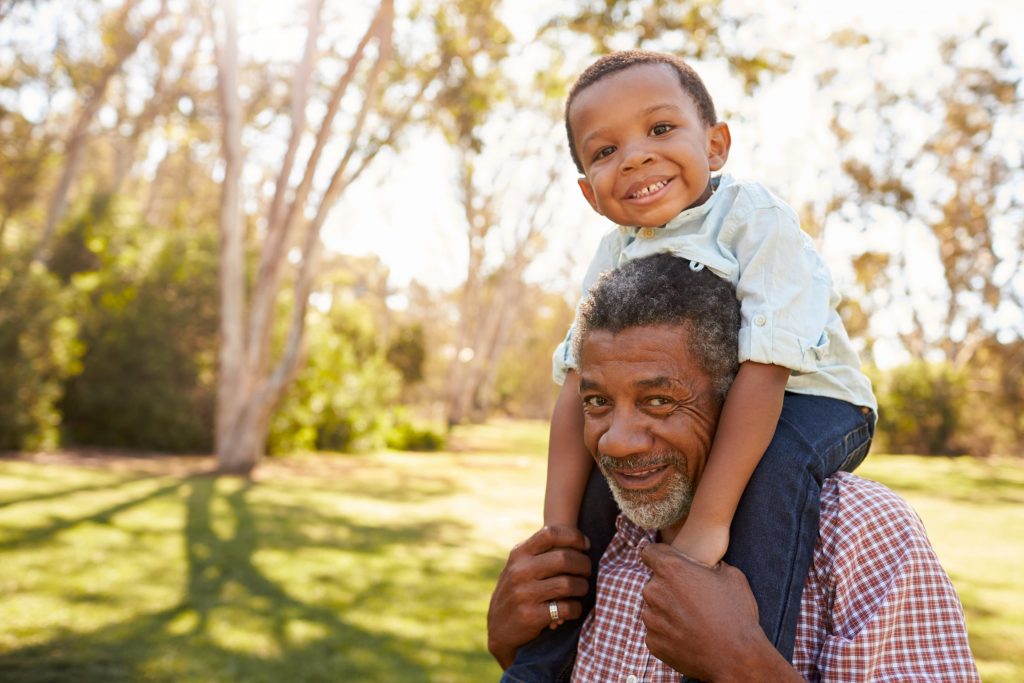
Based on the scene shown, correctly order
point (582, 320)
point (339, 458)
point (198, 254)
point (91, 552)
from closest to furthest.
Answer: point (582, 320), point (91, 552), point (198, 254), point (339, 458)

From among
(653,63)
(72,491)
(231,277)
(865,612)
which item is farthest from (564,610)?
(231,277)

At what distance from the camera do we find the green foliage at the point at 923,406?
25.1 meters

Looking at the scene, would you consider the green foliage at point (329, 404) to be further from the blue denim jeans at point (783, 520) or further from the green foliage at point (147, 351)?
the blue denim jeans at point (783, 520)

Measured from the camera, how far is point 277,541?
25.5ft

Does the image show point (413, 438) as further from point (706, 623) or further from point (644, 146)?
point (706, 623)

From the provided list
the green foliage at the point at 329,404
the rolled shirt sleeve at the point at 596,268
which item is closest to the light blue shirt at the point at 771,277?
the rolled shirt sleeve at the point at 596,268

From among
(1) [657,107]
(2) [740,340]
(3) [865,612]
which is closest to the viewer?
(3) [865,612]

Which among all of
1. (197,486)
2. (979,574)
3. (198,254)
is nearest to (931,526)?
(979,574)

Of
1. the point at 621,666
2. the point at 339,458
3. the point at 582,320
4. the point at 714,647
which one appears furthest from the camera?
the point at 339,458

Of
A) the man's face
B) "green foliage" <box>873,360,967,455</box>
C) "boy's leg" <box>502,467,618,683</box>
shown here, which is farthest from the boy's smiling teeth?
"green foliage" <box>873,360,967,455</box>

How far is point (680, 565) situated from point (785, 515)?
0.82 ft

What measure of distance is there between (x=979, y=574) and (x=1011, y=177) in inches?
914

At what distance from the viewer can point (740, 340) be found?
1938 mm

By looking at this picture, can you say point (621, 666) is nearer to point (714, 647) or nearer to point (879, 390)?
point (714, 647)
